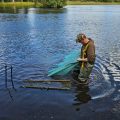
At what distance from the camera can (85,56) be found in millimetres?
16219

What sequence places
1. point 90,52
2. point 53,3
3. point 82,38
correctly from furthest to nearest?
point 53,3 < point 90,52 < point 82,38

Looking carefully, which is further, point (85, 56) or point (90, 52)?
point (85, 56)

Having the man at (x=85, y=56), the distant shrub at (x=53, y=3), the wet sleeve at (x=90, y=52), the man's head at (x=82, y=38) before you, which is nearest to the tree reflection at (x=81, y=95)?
the man at (x=85, y=56)

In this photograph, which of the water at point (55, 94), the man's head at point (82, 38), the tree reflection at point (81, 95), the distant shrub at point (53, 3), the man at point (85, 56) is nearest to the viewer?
the water at point (55, 94)

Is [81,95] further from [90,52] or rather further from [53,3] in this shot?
[53,3]

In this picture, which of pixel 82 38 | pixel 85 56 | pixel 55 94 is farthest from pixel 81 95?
pixel 82 38

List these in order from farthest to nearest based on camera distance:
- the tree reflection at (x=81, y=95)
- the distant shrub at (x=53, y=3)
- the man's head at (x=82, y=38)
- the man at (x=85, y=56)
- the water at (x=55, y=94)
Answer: the distant shrub at (x=53, y=3) → the man at (x=85, y=56) → the man's head at (x=82, y=38) → the tree reflection at (x=81, y=95) → the water at (x=55, y=94)

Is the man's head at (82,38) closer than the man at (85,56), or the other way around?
the man's head at (82,38)

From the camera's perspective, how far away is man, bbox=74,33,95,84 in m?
15.7

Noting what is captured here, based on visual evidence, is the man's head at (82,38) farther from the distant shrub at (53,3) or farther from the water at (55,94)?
the distant shrub at (53,3)

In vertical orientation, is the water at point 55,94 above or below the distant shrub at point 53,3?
above

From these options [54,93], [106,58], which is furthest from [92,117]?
[106,58]

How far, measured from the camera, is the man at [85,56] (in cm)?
1568

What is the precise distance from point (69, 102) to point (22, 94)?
2.37 metres
